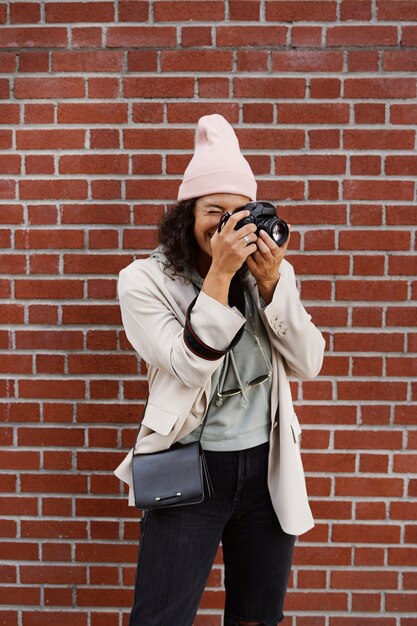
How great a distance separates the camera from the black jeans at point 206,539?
1730 mm

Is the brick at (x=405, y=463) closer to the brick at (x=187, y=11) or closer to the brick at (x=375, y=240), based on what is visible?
the brick at (x=375, y=240)

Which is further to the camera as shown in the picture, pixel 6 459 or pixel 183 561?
pixel 6 459

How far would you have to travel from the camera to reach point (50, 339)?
2.45 meters

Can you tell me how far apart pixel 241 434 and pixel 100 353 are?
35.1 inches

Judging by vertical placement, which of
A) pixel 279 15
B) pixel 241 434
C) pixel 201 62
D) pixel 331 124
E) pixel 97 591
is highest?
pixel 279 15

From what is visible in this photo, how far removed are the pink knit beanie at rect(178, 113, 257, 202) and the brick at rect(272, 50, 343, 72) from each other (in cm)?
66

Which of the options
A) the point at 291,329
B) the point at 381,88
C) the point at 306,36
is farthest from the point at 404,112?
the point at 291,329

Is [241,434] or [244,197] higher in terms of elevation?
[244,197]

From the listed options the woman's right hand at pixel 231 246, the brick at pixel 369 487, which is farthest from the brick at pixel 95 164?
the brick at pixel 369 487

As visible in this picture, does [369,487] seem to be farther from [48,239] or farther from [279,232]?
[48,239]

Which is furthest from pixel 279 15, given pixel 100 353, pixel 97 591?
pixel 97 591

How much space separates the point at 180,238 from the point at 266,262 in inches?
10.7

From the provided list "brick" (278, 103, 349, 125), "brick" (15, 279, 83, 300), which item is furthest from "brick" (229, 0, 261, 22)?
"brick" (15, 279, 83, 300)

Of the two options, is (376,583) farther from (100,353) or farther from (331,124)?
(331,124)
